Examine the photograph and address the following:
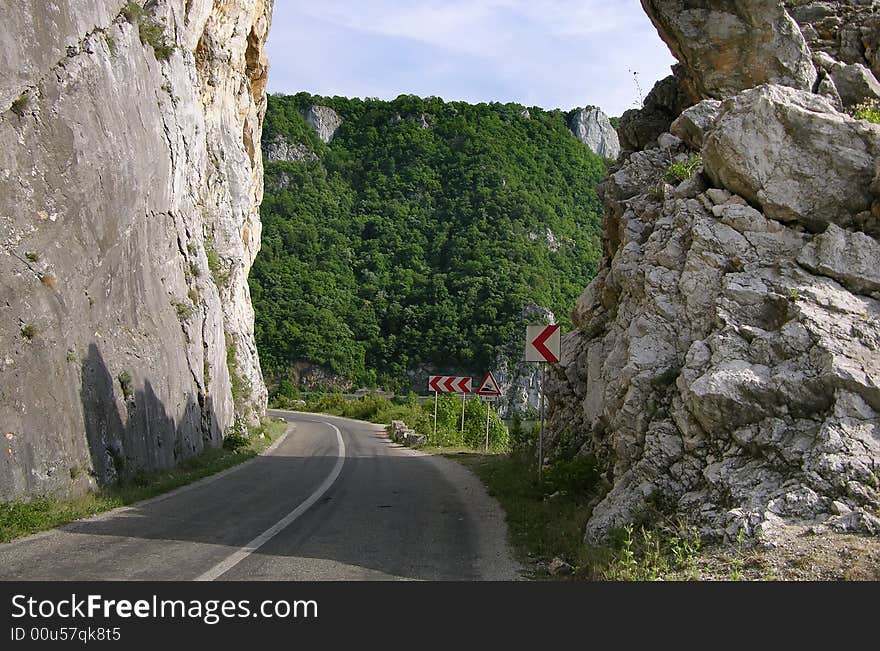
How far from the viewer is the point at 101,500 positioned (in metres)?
11.2

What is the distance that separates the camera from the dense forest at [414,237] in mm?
65500

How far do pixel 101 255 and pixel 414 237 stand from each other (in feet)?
215

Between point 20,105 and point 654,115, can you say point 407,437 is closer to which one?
point 654,115

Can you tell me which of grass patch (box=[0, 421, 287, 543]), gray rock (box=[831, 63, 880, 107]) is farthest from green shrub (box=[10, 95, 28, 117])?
gray rock (box=[831, 63, 880, 107])

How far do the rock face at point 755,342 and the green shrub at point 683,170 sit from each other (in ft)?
1.13

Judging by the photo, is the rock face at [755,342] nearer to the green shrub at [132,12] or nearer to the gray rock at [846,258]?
the gray rock at [846,258]

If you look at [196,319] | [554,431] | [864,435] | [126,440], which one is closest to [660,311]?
[864,435]

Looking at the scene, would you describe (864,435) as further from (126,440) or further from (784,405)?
(126,440)

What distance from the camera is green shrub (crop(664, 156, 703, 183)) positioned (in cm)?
1188

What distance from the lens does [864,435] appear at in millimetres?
6961

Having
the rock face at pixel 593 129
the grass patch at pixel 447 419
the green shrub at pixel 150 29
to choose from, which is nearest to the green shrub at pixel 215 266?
the green shrub at pixel 150 29

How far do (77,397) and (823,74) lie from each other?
13897 mm

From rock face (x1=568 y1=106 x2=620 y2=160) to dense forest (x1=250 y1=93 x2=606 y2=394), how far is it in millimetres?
4825

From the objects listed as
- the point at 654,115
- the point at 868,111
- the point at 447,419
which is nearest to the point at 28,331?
the point at 868,111
